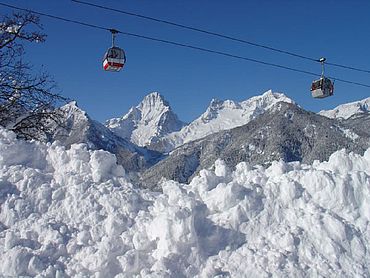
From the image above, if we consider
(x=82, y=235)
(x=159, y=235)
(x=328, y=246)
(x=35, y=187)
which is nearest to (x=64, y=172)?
(x=35, y=187)

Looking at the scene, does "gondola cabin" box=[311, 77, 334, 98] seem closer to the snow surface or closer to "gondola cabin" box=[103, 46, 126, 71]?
"gondola cabin" box=[103, 46, 126, 71]

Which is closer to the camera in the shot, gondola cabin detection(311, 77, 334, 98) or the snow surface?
the snow surface

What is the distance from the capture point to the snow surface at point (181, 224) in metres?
7.01

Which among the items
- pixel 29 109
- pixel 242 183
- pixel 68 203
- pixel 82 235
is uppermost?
pixel 29 109

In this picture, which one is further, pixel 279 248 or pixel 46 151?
pixel 46 151

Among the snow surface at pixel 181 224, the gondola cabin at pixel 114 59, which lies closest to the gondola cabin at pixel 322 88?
the gondola cabin at pixel 114 59

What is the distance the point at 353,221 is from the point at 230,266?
2.26 meters

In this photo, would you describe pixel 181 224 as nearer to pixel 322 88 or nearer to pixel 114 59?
pixel 114 59

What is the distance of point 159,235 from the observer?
7.27 meters

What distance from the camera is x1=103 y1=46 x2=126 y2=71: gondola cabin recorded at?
503 inches

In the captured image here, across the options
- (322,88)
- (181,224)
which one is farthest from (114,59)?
(322,88)

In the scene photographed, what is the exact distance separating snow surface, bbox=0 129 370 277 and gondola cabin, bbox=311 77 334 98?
7.30 metres

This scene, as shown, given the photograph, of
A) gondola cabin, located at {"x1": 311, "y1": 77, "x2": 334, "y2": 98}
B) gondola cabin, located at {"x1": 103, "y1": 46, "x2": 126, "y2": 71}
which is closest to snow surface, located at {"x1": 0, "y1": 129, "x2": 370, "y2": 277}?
gondola cabin, located at {"x1": 103, "y1": 46, "x2": 126, "y2": 71}

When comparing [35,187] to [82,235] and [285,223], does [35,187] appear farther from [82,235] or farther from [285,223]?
[285,223]
